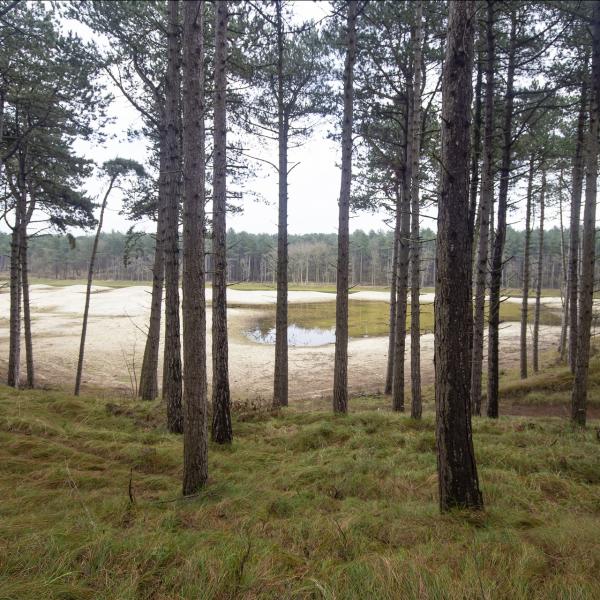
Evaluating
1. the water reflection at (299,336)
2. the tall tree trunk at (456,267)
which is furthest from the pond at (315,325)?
the tall tree trunk at (456,267)

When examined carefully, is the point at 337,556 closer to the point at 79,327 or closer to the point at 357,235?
the point at 79,327

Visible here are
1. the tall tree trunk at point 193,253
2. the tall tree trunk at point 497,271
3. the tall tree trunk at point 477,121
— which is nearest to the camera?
the tall tree trunk at point 193,253

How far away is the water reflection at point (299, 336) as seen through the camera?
26.2m

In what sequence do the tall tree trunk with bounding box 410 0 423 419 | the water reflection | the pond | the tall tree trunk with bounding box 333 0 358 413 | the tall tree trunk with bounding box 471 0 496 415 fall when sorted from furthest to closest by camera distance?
the pond → the water reflection → the tall tree trunk with bounding box 471 0 496 415 → the tall tree trunk with bounding box 333 0 358 413 → the tall tree trunk with bounding box 410 0 423 419

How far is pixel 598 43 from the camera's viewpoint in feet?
23.0

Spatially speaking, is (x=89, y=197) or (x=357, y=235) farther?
(x=357, y=235)

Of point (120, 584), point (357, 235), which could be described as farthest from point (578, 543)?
point (357, 235)

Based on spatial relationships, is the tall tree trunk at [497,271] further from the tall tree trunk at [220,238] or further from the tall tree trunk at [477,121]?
the tall tree trunk at [220,238]

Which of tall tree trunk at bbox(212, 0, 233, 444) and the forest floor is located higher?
tall tree trunk at bbox(212, 0, 233, 444)

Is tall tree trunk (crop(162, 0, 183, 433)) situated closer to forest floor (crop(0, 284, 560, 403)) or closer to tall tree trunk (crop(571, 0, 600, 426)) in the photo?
forest floor (crop(0, 284, 560, 403))

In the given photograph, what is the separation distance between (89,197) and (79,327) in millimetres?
18179

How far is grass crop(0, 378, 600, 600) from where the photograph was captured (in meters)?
2.44

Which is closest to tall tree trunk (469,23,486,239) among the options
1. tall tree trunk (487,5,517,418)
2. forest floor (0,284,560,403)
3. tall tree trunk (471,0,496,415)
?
tall tree trunk (471,0,496,415)

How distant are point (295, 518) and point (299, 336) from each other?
25.0 metres
